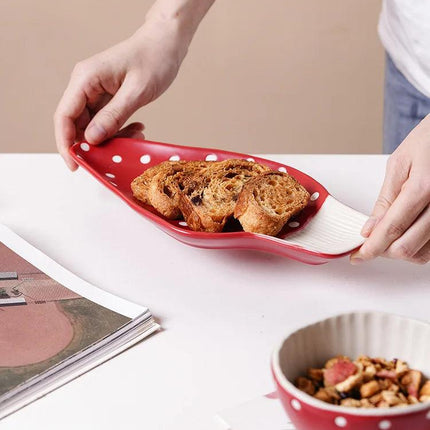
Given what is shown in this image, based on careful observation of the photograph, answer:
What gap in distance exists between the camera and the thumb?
105 centimetres

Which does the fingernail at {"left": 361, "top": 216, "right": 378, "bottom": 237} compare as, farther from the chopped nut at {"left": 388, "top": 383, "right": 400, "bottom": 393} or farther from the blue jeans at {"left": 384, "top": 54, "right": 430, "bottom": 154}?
the blue jeans at {"left": 384, "top": 54, "right": 430, "bottom": 154}

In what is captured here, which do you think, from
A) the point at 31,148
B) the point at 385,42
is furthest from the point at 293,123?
the point at 385,42

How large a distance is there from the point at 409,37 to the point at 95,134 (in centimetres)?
52

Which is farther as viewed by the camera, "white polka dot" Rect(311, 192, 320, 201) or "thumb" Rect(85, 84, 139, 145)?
"thumb" Rect(85, 84, 139, 145)

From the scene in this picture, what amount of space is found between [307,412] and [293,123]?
194 cm

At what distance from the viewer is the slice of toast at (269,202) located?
826 mm

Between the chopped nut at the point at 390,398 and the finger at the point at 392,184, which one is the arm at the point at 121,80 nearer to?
the finger at the point at 392,184

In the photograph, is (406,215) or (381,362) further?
(406,215)

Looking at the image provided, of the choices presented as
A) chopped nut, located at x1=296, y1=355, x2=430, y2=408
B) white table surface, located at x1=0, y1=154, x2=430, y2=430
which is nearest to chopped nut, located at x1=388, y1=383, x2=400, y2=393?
chopped nut, located at x1=296, y1=355, x2=430, y2=408

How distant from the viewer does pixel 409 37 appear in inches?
49.8

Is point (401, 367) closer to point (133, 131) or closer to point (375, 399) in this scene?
point (375, 399)

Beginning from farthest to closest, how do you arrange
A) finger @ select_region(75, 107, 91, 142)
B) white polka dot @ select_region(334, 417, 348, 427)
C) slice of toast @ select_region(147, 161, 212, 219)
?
finger @ select_region(75, 107, 91, 142)
slice of toast @ select_region(147, 161, 212, 219)
white polka dot @ select_region(334, 417, 348, 427)

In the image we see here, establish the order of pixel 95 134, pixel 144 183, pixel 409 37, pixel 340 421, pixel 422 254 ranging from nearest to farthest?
pixel 340 421 → pixel 422 254 → pixel 144 183 → pixel 95 134 → pixel 409 37

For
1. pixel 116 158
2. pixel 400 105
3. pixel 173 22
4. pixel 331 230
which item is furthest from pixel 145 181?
pixel 400 105
